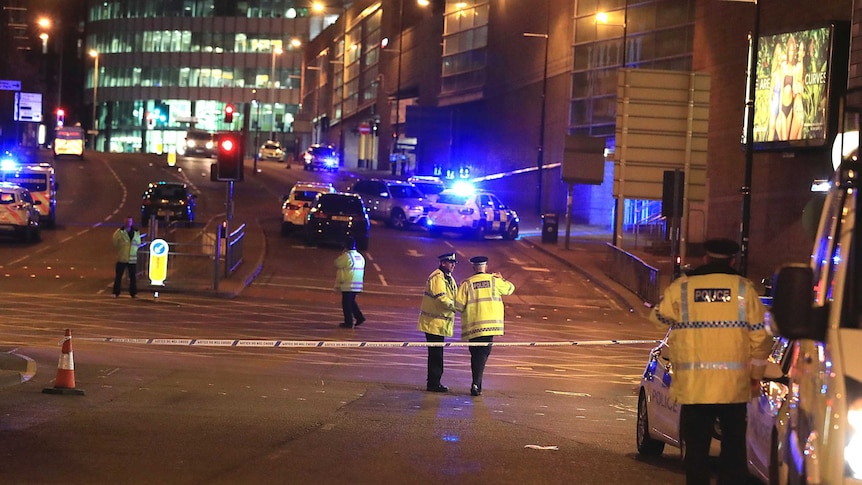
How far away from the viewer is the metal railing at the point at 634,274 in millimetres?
29938

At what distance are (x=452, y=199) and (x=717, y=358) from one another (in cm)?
3930

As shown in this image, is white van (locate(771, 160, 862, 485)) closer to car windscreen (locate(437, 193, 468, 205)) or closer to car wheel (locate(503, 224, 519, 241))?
car windscreen (locate(437, 193, 468, 205))

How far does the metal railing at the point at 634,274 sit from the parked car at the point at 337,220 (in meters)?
8.05

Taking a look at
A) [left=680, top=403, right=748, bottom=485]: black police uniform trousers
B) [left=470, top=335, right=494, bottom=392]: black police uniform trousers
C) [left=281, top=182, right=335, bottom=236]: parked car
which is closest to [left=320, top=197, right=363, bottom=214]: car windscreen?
[left=281, top=182, right=335, bottom=236]: parked car

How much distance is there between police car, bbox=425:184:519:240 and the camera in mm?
46344

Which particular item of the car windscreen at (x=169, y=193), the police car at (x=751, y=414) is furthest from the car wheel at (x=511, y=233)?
the police car at (x=751, y=414)

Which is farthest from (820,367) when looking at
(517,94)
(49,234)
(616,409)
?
(517,94)

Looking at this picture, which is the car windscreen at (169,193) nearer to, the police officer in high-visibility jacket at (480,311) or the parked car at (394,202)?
the parked car at (394,202)

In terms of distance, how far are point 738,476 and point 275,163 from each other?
95.1 meters

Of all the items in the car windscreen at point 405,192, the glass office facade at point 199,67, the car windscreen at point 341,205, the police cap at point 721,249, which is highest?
the glass office facade at point 199,67

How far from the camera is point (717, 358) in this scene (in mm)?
7496

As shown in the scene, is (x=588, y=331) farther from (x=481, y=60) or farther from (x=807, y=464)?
(x=481, y=60)

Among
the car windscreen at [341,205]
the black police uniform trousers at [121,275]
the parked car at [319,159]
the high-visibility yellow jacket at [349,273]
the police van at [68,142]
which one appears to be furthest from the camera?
the parked car at [319,159]

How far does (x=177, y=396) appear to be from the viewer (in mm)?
13516
